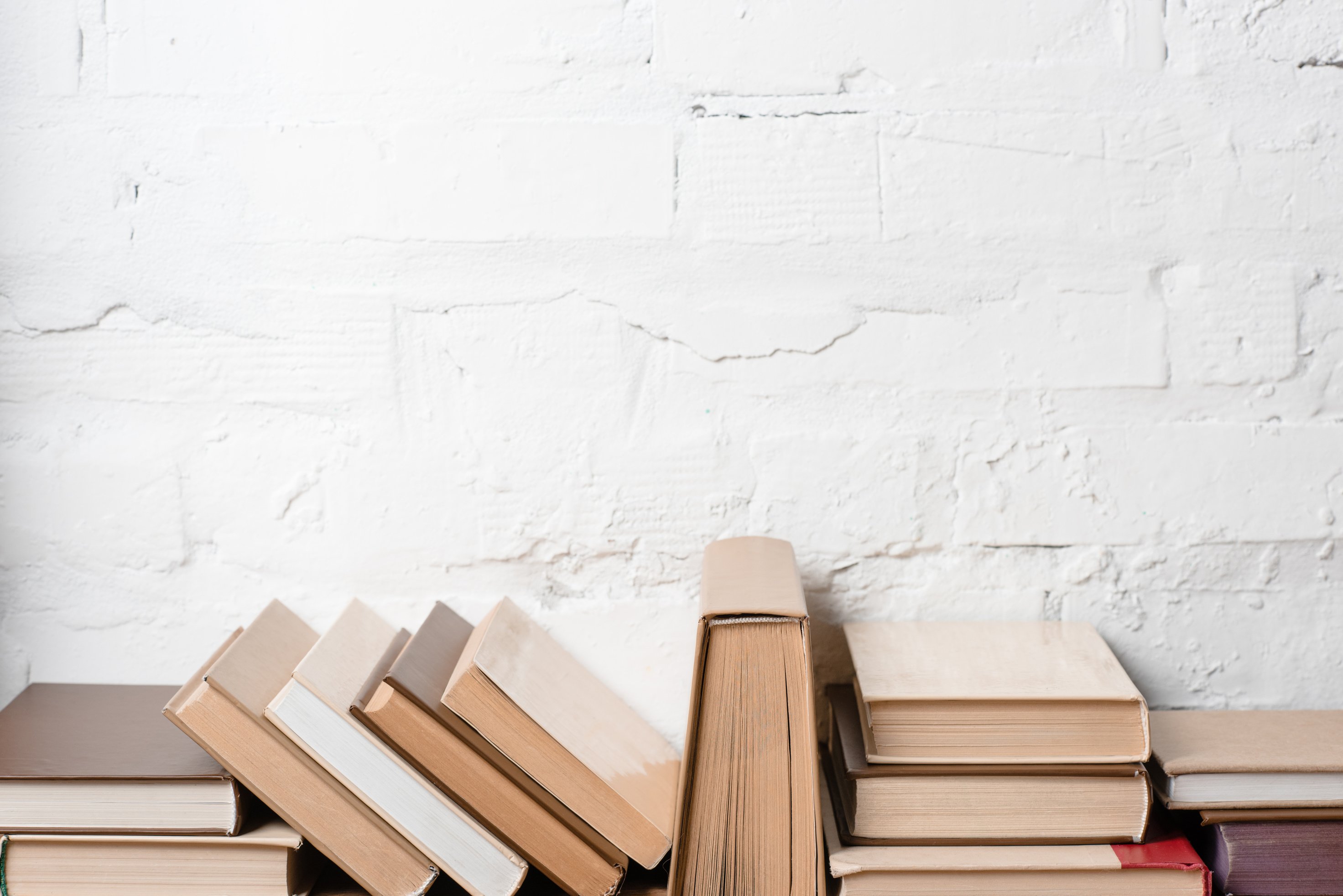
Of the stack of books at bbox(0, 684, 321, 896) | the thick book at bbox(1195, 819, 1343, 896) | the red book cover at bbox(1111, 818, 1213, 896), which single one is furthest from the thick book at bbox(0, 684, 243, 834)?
the thick book at bbox(1195, 819, 1343, 896)

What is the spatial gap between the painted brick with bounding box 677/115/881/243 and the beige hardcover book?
67cm

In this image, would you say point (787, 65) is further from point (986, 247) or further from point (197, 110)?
point (197, 110)

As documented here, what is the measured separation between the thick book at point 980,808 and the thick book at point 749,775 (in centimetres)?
10

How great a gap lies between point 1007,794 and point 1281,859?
268mm

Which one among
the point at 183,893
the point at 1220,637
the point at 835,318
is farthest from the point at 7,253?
the point at 1220,637

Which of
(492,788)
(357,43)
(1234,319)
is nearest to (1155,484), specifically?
(1234,319)

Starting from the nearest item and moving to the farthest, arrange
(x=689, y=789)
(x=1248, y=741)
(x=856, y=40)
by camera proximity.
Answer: (x=689, y=789), (x=1248, y=741), (x=856, y=40)

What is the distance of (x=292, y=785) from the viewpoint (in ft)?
2.82

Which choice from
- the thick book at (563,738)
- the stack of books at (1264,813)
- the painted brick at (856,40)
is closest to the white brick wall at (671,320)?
the painted brick at (856,40)

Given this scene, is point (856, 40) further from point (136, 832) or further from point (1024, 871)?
point (136, 832)

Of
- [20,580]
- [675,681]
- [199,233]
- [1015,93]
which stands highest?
[1015,93]

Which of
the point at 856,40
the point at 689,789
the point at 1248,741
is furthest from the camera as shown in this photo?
the point at 856,40

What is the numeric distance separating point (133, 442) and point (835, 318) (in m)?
0.86

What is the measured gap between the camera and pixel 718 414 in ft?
3.65
